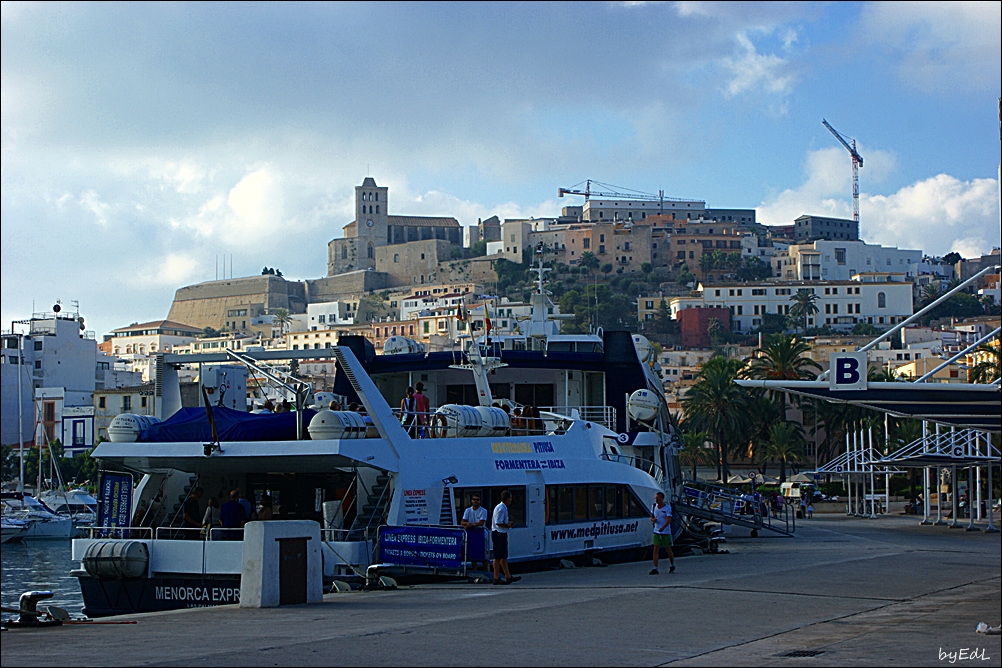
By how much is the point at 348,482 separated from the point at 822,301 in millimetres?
135564

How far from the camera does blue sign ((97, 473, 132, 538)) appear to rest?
17.4 metres

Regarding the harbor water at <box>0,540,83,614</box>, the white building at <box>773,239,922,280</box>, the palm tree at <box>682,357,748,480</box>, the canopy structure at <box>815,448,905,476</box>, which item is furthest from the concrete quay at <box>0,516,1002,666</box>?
the white building at <box>773,239,922,280</box>

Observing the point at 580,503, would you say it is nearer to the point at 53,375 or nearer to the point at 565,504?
the point at 565,504

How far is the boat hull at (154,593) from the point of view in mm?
15133

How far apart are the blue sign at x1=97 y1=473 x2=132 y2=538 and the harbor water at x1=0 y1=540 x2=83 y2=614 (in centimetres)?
413

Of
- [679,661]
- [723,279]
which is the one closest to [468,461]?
[679,661]

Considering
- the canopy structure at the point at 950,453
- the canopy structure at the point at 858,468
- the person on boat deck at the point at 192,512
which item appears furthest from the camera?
the canopy structure at the point at 858,468

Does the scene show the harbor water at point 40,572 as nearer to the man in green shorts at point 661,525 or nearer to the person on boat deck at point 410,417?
the person on boat deck at point 410,417

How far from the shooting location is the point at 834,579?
15.0m

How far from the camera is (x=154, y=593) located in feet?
51.0

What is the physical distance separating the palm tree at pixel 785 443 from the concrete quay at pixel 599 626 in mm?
47616

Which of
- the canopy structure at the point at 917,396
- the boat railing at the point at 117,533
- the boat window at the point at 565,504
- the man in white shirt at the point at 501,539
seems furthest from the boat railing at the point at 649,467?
the boat railing at the point at 117,533

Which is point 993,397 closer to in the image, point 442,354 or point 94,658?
point 442,354

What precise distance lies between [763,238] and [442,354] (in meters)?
173
